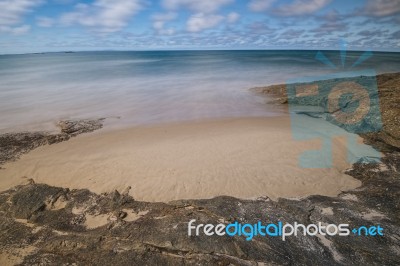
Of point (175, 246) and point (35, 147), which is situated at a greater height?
point (35, 147)

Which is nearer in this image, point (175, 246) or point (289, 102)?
point (175, 246)

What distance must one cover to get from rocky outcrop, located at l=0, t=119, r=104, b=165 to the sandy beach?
447 millimetres

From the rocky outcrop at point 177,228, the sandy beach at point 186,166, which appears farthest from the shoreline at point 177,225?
the sandy beach at point 186,166

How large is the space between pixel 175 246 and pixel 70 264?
1700 mm

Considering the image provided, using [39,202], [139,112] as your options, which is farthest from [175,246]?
[139,112]

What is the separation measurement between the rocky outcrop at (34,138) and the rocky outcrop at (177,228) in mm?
3064

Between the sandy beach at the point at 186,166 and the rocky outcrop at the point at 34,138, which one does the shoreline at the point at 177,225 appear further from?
the rocky outcrop at the point at 34,138

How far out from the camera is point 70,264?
3.96 meters

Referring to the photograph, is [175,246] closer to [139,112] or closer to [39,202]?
[39,202]

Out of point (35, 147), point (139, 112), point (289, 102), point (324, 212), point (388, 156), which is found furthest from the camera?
point (289, 102)

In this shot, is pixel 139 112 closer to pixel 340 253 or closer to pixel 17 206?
pixel 17 206

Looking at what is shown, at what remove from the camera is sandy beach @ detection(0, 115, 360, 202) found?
20.5 ft

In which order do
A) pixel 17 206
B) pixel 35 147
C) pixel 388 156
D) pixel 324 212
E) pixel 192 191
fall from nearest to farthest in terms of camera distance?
pixel 324 212 → pixel 17 206 → pixel 192 191 → pixel 388 156 → pixel 35 147

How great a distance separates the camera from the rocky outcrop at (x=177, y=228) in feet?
13.1
